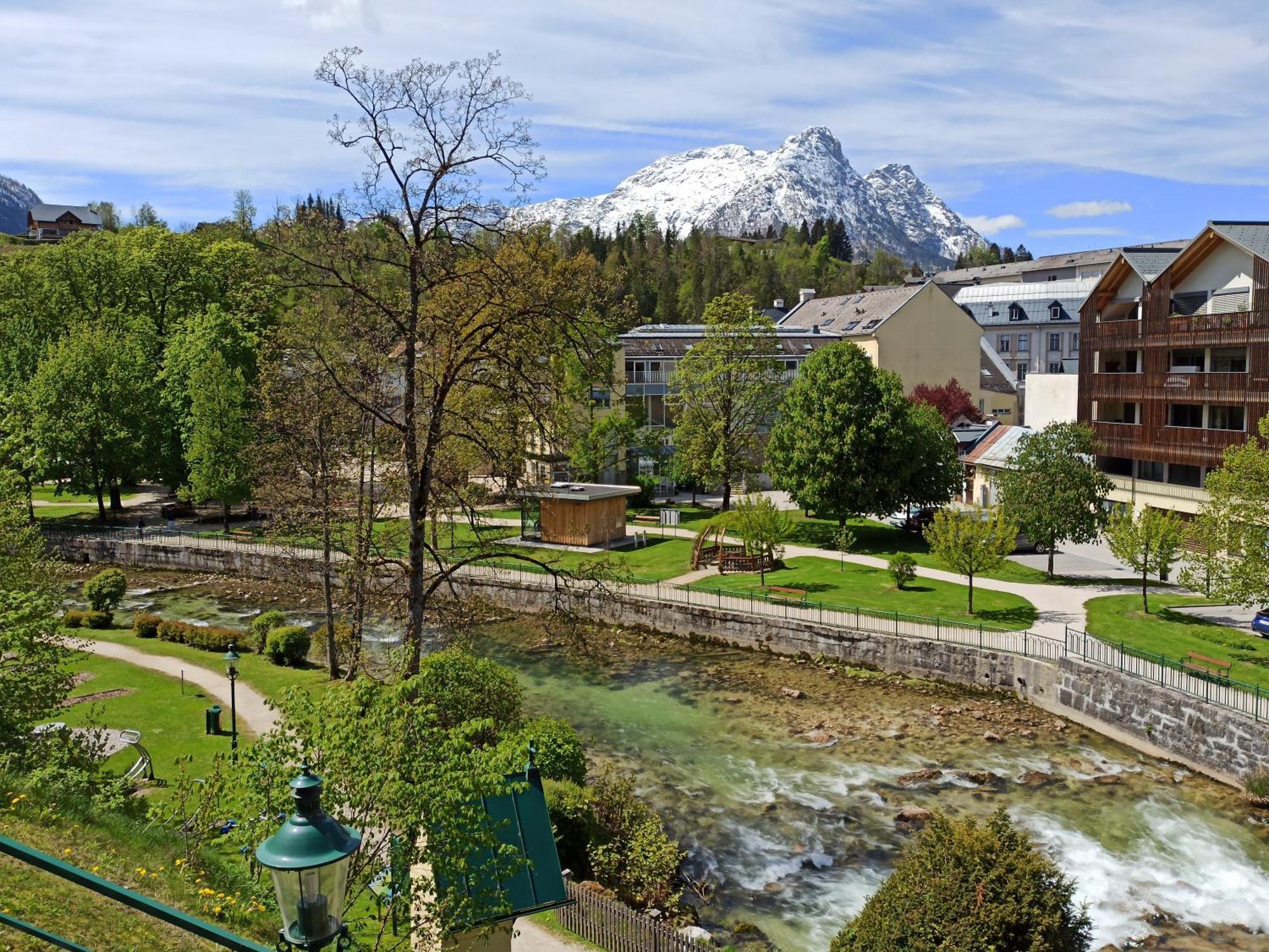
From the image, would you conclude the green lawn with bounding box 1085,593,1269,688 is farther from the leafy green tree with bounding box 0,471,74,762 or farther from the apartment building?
the leafy green tree with bounding box 0,471,74,762

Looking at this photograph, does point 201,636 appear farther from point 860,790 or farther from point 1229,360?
point 1229,360

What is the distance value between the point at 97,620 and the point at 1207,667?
37.7 m

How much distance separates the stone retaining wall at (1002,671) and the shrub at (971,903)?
685 cm

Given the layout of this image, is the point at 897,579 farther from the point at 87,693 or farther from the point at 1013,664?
the point at 87,693

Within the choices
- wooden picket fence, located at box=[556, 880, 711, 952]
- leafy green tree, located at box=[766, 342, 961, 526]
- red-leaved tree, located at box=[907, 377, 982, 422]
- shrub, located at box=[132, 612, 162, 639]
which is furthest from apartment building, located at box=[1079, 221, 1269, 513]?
shrub, located at box=[132, 612, 162, 639]

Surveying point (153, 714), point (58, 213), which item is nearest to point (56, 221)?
point (58, 213)

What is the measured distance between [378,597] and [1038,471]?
92.6 ft

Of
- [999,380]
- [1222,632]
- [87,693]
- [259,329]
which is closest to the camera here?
[87,693]

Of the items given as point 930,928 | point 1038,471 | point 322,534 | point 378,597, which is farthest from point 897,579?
point 930,928

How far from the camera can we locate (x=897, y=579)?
39562 mm

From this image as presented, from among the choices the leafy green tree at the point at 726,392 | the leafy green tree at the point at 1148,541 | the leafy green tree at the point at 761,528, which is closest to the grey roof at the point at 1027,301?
the leafy green tree at the point at 726,392

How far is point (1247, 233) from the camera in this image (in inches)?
1661

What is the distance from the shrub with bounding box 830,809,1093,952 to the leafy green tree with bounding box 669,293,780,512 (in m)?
41.4

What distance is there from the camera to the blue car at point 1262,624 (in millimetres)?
31203
